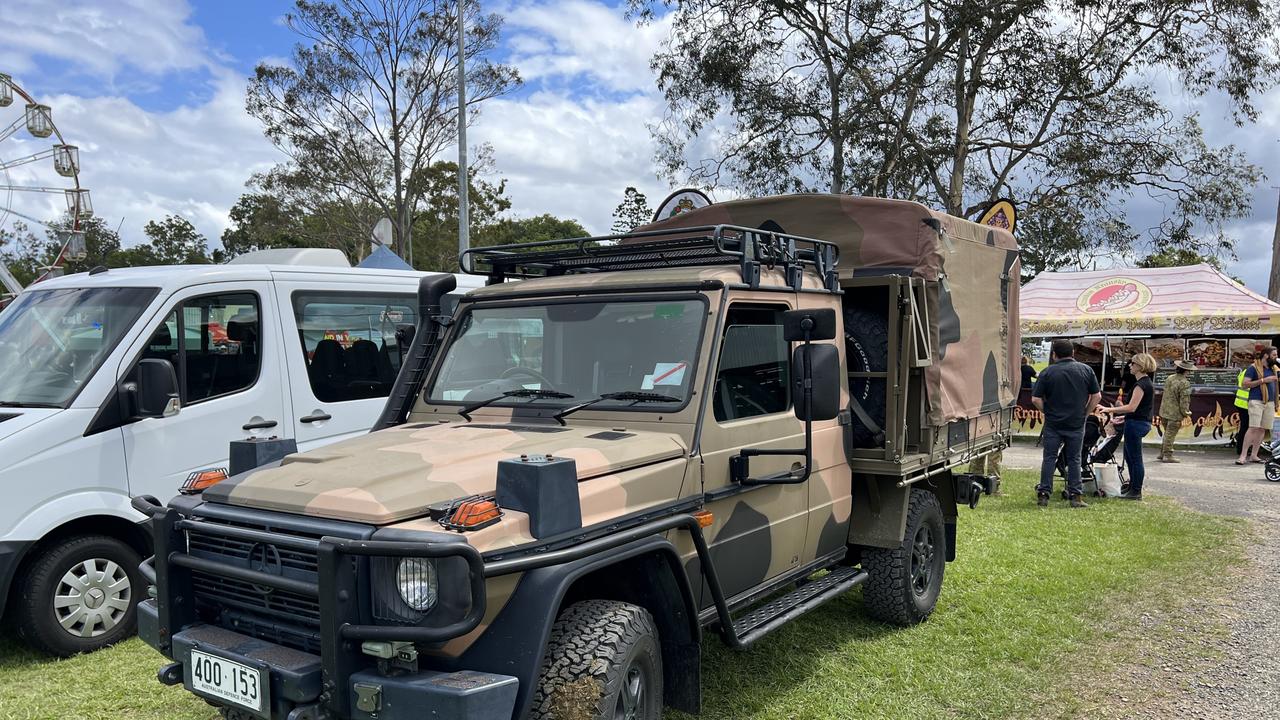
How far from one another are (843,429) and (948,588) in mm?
2421

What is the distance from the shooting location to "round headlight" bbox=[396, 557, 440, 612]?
2705 mm

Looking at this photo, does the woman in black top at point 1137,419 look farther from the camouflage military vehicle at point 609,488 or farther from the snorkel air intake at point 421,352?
the snorkel air intake at point 421,352

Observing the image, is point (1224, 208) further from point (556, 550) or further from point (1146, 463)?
point (556, 550)

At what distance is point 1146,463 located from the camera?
14.2 m

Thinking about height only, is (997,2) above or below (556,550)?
above

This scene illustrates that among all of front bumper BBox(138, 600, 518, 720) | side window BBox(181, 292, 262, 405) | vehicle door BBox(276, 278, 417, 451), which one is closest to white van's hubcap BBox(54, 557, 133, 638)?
side window BBox(181, 292, 262, 405)

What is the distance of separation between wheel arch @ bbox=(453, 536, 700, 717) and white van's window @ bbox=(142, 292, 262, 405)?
3713 mm

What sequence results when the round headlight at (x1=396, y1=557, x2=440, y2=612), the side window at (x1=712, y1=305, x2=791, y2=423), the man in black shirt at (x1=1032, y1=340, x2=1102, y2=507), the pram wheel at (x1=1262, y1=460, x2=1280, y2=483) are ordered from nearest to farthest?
the round headlight at (x1=396, y1=557, x2=440, y2=612) < the side window at (x1=712, y1=305, x2=791, y2=423) < the man in black shirt at (x1=1032, y1=340, x2=1102, y2=507) < the pram wheel at (x1=1262, y1=460, x2=1280, y2=483)

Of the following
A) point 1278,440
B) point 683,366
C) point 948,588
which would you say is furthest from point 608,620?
point 1278,440

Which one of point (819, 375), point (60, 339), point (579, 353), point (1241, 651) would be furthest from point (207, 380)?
point (1241, 651)

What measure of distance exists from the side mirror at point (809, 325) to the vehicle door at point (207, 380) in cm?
325

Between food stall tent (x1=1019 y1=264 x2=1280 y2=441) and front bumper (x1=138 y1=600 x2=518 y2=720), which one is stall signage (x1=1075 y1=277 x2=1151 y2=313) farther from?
front bumper (x1=138 y1=600 x2=518 y2=720)

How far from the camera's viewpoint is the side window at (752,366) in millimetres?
3961

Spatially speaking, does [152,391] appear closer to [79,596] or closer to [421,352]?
[79,596]
